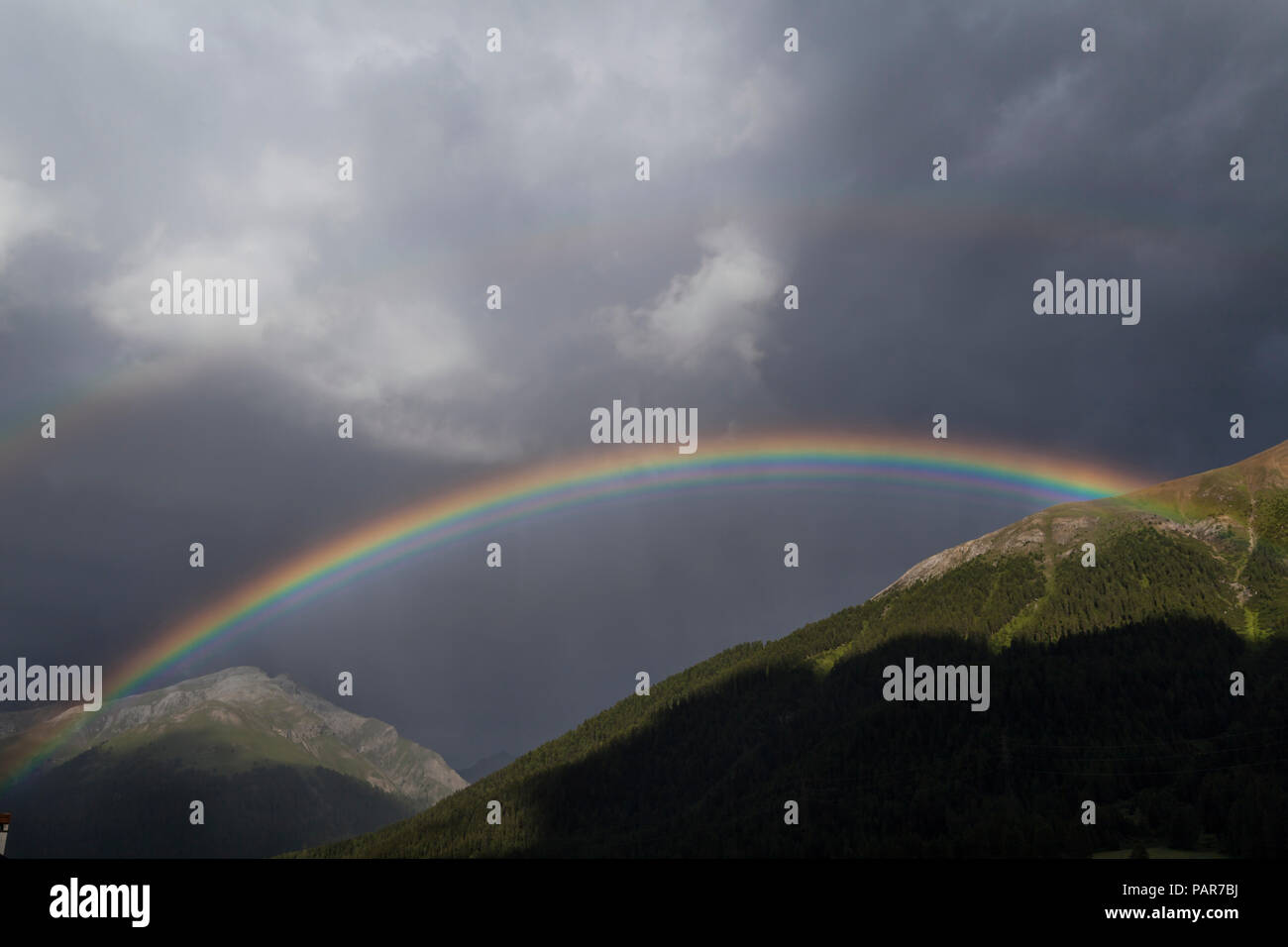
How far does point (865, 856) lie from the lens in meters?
198
